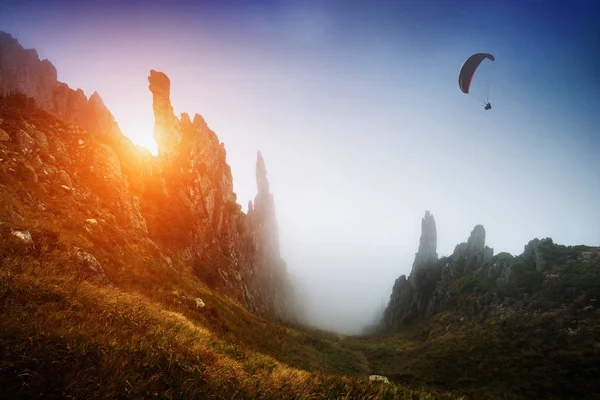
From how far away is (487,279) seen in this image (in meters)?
47.9

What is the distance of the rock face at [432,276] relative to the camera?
58250mm

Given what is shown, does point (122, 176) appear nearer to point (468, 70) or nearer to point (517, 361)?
point (517, 361)

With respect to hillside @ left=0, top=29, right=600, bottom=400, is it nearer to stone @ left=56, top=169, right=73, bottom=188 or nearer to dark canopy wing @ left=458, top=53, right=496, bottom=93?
stone @ left=56, top=169, right=73, bottom=188

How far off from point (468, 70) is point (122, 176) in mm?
41582

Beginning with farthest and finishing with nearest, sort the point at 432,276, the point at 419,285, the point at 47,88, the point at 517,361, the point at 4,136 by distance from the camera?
the point at 419,285, the point at 432,276, the point at 47,88, the point at 517,361, the point at 4,136

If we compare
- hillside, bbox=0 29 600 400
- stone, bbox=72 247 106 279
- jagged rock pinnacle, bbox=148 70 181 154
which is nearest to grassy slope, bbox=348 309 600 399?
hillside, bbox=0 29 600 400

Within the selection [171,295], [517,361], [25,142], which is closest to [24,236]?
[171,295]

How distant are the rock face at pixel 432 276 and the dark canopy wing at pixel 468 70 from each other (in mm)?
43569

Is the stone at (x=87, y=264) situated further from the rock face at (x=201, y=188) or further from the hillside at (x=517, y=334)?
the hillside at (x=517, y=334)

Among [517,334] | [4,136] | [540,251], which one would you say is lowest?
[517,334]

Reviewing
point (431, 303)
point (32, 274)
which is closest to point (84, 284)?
point (32, 274)

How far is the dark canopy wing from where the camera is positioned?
2766 centimetres

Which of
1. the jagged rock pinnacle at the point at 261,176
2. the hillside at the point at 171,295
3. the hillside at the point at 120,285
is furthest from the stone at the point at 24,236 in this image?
the jagged rock pinnacle at the point at 261,176

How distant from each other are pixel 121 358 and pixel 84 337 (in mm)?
978
